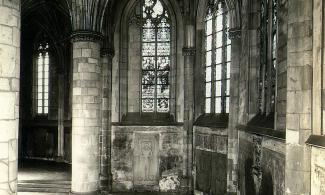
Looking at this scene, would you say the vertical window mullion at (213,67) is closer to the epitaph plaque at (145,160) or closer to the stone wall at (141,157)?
the stone wall at (141,157)

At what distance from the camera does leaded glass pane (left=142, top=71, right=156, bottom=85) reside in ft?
46.1

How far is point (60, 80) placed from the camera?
18.7 m

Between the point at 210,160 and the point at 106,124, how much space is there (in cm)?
424

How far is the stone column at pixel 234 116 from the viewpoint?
403 inches

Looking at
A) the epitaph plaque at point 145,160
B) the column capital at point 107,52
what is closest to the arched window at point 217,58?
the epitaph plaque at point 145,160

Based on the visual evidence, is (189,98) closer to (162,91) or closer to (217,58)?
(162,91)

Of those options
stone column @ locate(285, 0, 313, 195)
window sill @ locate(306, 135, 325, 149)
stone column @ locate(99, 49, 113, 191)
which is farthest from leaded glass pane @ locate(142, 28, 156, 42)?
window sill @ locate(306, 135, 325, 149)

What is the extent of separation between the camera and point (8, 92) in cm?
411

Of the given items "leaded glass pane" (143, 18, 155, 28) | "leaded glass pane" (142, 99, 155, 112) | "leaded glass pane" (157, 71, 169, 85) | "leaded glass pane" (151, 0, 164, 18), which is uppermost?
"leaded glass pane" (151, 0, 164, 18)

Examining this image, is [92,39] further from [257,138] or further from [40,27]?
[40,27]

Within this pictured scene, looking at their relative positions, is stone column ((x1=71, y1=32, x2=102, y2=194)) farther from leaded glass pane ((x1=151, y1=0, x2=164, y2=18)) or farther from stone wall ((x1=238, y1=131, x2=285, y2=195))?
leaded glass pane ((x1=151, y1=0, x2=164, y2=18))

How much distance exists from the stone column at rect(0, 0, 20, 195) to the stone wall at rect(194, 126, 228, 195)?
7927 mm

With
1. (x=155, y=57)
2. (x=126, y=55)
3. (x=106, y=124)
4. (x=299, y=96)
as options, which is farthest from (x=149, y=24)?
(x=299, y=96)

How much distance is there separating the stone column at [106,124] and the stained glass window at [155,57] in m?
1.44
